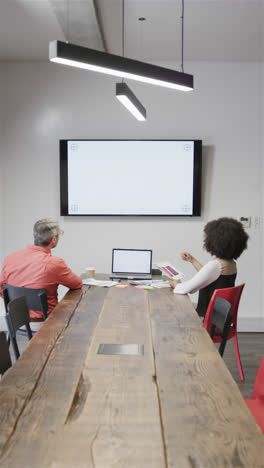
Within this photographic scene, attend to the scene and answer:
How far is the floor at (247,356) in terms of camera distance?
3.39m

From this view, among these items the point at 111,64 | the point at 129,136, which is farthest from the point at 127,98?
the point at 129,136

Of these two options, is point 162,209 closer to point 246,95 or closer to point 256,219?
point 256,219

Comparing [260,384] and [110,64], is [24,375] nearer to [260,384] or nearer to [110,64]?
[260,384]

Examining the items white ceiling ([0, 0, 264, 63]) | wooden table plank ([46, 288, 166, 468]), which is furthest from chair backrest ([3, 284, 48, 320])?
white ceiling ([0, 0, 264, 63])

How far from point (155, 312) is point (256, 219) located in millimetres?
2811

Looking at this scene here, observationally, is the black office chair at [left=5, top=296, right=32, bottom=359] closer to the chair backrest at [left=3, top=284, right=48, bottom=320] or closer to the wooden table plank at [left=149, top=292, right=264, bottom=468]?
the chair backrest at [left=3, top=284, right=48, bottom=320]

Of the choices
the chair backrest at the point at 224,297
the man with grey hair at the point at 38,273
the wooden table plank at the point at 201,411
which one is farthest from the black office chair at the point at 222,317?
the man with grey hair at the point at 38,273

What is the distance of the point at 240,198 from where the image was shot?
498 centimetres

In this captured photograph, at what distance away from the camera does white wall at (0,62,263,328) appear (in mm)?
4910

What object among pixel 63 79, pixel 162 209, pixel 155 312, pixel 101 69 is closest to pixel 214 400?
pixel 155 312

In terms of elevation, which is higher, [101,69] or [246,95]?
[246,95]

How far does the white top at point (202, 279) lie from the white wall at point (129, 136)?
183 centimetres

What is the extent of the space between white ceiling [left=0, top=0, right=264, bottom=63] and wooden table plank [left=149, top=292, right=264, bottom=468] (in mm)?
2722

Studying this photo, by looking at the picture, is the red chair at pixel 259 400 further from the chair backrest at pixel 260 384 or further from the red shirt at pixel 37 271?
the red shirt at pixel 37 271
